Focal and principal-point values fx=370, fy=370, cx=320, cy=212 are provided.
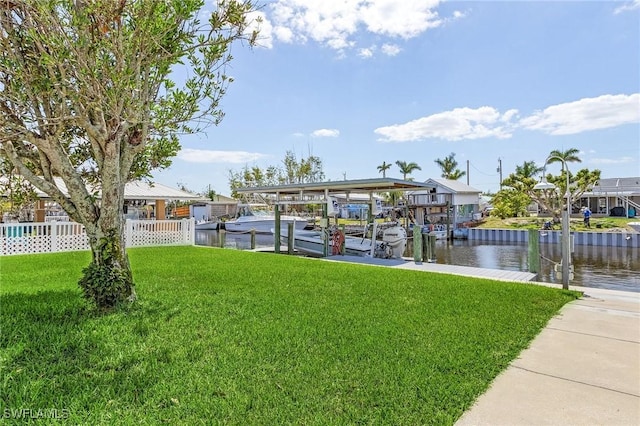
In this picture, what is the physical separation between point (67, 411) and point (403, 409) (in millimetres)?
2424

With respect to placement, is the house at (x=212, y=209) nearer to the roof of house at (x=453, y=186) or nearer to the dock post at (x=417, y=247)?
the roof of house at (x=453, y=186)

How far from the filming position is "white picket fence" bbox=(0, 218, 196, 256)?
12141mm

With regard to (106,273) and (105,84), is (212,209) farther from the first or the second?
(105,84)

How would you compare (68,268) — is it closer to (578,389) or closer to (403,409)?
(403,409)

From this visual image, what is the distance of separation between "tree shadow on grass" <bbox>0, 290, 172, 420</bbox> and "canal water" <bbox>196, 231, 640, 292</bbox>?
8.95 m

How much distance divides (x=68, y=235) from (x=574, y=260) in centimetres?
2138

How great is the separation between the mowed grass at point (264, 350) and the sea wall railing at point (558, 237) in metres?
16.5

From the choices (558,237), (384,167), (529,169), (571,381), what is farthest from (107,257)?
(384,167)

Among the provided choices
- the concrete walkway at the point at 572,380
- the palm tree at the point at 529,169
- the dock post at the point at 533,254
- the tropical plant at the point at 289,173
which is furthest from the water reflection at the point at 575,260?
the tropical plant at the point at 289,173

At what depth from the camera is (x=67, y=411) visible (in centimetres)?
263

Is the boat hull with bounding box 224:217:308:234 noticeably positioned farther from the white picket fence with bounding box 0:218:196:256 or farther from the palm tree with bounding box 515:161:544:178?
the palm tree with bounding box 515:161:544:178

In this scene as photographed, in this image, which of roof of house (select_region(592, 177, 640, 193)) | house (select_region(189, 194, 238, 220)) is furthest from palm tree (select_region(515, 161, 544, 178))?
house (select_region(189, 194, 238, 220))

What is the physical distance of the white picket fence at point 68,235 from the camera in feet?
39.8

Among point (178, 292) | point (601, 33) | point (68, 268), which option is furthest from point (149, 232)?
point (601, 33)
